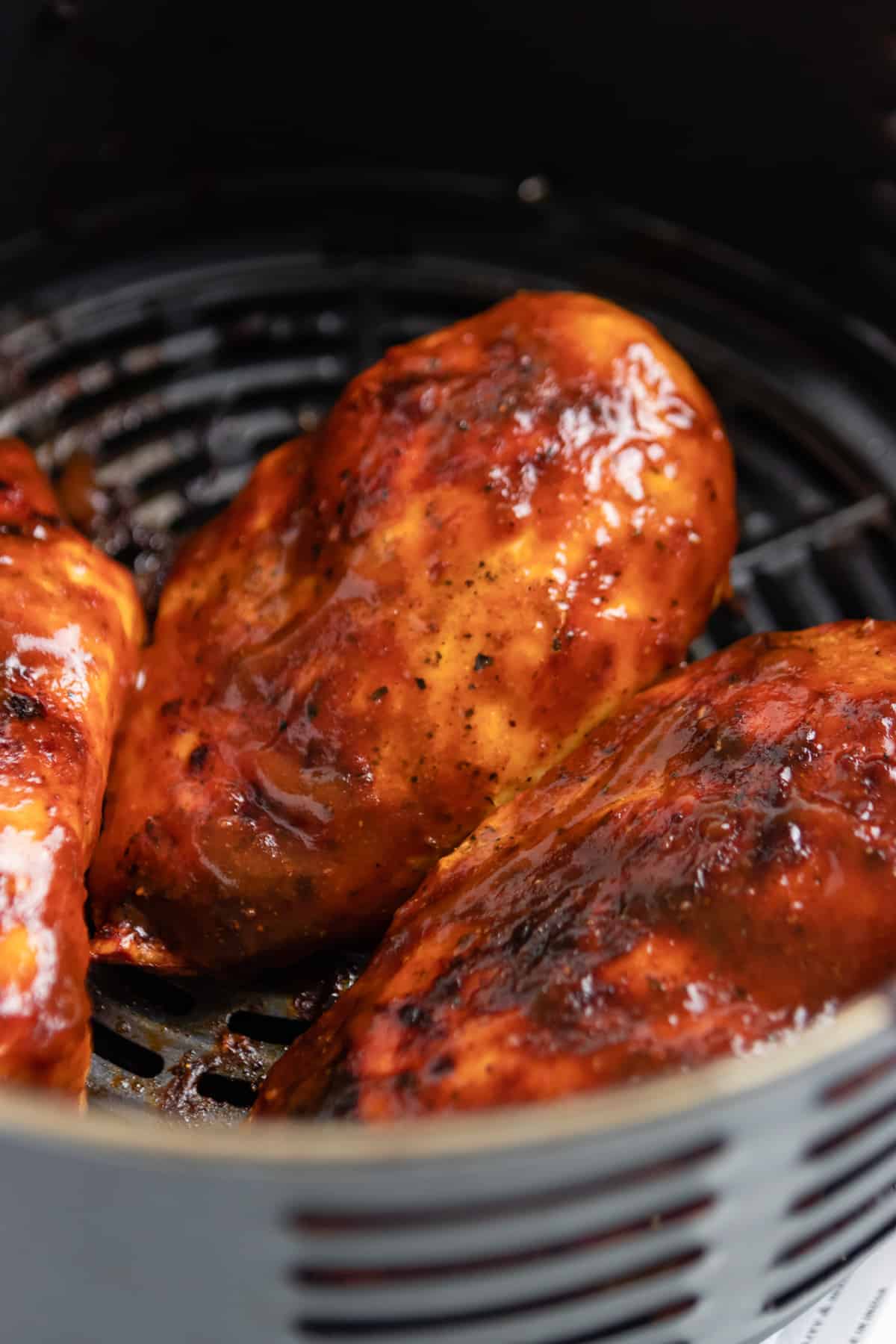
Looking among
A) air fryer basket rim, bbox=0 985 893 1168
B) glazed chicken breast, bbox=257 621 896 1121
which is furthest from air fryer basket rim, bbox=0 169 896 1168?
glazed chicken breast, bbox=257 621 896 1121

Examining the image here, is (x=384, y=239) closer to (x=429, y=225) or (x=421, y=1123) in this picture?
(x=429, y=225)

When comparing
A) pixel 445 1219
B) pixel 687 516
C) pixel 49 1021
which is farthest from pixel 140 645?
pixel 445 1219

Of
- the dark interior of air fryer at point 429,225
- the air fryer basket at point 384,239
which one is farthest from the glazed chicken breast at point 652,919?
the dark interior of air fryer at point 429,225

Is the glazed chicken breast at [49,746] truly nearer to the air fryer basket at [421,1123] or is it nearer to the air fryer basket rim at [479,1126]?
the air fryer basket at [421,1123]

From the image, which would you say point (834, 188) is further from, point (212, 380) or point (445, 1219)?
point (445, 1219)

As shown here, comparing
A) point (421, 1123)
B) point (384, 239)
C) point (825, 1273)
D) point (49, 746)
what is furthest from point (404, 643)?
point (384, 239)

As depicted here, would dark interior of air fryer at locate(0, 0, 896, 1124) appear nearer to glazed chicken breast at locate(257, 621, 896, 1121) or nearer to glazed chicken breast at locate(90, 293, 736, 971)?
glazed chicken breast at locate(90, 293, 736, 971)
